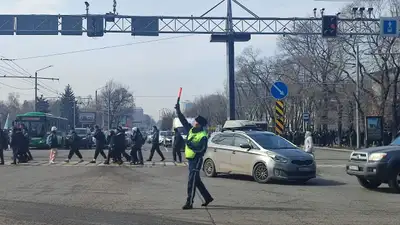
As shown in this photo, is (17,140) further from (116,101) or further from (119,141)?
(116,101)

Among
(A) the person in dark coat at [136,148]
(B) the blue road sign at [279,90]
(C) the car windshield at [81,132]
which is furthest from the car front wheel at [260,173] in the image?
(C) the car windshield at [81,132]

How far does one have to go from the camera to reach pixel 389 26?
27641 millimetres

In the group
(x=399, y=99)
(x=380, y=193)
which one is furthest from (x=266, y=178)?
(x=399, y=99)

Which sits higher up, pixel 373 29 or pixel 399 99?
pixel 373 29

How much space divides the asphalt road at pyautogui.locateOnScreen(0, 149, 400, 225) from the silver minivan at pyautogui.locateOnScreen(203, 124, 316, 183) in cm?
36

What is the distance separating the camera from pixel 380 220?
10242 millimetres

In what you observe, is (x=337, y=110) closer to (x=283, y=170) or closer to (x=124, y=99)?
(x=283, y=170)

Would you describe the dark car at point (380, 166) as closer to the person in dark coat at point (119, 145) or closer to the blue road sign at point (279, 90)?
the blue road sign at point (279, 90)

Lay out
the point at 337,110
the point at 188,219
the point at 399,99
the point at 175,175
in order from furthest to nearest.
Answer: the point at 337,110, the point at 399,99, the point at 175,175, the point at 188,219

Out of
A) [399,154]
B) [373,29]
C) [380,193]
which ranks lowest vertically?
[380,193]

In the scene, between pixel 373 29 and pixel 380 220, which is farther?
pixel 373 29

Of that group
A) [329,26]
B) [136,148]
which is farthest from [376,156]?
[329,26]

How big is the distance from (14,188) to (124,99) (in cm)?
10507

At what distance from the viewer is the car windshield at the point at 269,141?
17406mm
